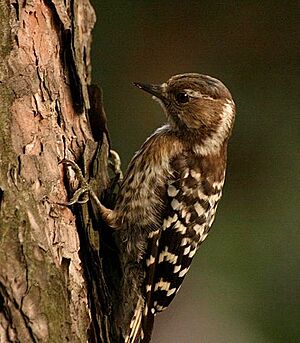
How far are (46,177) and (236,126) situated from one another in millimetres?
3494

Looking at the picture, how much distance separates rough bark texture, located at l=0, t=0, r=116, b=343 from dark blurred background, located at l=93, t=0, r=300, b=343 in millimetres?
2632

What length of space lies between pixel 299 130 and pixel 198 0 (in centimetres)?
128

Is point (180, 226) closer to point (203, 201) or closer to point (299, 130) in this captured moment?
point (203, 201)

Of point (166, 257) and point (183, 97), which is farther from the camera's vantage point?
point (183, 97)

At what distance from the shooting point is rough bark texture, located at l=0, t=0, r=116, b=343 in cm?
270

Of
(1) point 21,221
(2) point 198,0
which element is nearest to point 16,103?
(1) point 21,221

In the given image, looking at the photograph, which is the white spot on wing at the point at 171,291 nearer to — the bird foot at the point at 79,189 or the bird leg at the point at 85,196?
the bird leg at the point at 85,196

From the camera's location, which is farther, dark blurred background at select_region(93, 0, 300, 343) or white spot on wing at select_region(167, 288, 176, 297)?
dark blurred background at select_region(93, 0, 300, 343)

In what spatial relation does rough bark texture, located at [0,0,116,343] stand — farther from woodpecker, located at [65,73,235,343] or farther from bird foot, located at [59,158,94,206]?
woodpecker, located at [65,73,235,343]

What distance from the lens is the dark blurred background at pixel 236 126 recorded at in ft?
19.8

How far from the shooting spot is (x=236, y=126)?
20.7 ft

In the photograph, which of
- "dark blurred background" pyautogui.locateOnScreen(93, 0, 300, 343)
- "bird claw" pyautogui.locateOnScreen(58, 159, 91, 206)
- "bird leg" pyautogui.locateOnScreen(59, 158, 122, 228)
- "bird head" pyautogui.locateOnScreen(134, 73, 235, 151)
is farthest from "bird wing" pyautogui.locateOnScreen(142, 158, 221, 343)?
"dark blurred background" pyautogui.locateOnScreen(93, 0, 300, 343)

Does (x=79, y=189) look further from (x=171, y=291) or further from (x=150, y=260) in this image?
(x=171, y=291)

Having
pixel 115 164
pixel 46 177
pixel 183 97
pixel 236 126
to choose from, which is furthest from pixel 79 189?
pixel 236 126
